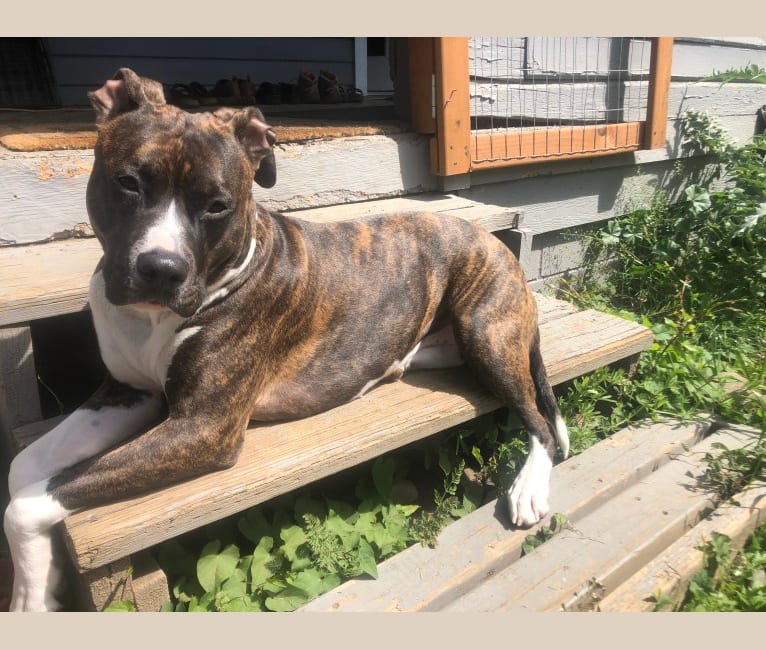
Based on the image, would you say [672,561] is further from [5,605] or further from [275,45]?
[275,45]

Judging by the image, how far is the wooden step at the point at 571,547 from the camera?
7.75 ft

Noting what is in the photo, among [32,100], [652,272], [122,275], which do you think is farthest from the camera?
[32,100]

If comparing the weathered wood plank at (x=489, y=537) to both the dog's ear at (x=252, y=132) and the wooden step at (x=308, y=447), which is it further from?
the dog's ear at (x=252, y=132)

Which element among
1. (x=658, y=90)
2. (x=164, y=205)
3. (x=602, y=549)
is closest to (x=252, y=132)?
(x=164, y=205)

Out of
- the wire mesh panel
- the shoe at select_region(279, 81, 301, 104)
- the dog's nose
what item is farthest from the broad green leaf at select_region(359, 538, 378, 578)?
the shoe at select_region(279, 81, 301, 104)

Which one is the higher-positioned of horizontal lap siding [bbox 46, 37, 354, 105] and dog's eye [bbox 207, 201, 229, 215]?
horizontal lap siding [bbox 46, 37, 354, 105]

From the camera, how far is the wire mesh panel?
4.47 meters

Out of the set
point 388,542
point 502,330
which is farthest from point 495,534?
point 502,330

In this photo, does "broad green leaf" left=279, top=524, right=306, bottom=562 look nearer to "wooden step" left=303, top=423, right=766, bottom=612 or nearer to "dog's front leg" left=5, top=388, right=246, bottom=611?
"wooden step" left=303, top=423, right=766, bottom=612

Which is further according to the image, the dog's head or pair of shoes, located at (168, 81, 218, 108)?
pair of shoes, located at (168, 81, 218, 108)

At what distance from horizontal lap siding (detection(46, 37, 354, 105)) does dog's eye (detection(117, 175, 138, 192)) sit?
5.90 m

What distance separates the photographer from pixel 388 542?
8.63 feet

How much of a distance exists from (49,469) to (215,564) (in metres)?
0.67

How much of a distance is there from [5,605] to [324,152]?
2.68 meters
